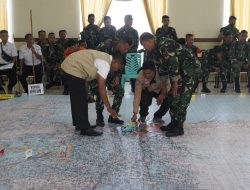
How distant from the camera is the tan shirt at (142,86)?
12.9 ft

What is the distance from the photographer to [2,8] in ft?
27.7

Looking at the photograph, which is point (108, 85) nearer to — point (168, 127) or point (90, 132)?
point (90, 132)

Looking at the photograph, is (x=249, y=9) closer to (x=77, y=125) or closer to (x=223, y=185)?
(x=77, y=125)

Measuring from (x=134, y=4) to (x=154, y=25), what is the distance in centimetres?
70

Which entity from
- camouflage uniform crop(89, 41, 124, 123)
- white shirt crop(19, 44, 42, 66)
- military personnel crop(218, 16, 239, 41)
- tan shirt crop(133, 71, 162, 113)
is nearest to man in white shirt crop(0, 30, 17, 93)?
white shirt crop(19, 44, 42, 66)

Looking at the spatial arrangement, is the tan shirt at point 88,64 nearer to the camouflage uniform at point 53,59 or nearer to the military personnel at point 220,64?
the camouflage uniform at point 53,59

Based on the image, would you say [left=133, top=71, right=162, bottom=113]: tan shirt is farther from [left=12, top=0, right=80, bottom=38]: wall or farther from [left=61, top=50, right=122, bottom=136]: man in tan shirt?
[left=12, top=0, right=80, bottom=38]: wall

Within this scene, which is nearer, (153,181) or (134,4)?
(153,181)

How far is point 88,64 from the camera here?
3.62 meters

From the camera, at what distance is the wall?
8.48 meters

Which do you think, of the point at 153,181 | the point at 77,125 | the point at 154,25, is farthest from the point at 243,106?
the point at 154,25

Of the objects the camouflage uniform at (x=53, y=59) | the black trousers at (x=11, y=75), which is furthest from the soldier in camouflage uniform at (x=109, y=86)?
the camouflage uniform at (x=53, y=59)

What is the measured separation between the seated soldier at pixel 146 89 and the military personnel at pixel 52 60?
10.9 feet

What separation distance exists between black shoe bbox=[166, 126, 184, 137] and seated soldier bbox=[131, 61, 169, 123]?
1.32 feet
